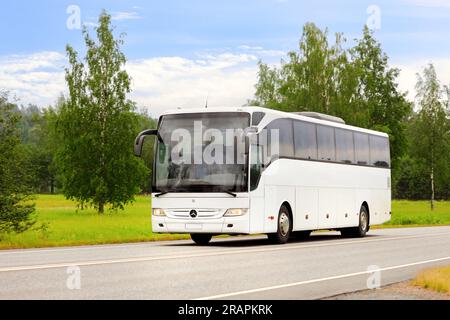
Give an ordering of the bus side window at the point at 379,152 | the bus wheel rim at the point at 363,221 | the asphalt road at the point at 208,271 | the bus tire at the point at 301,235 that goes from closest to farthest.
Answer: the asphalt road at the point at 208,271, the bus tire at the point at 301,235, the bus wheel rim at the point at 363,221, the bus side window at the point at 379,152

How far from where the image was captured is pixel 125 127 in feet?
Result: 176

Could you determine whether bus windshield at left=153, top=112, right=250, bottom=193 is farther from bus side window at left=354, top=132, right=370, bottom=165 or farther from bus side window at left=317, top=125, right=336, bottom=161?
bus side window at left=354, top=132, right=370, bottom=165

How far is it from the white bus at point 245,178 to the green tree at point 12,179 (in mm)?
4112

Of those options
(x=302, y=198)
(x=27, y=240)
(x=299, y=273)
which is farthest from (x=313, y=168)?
(x=299, y=273)

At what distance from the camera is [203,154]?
20.9m

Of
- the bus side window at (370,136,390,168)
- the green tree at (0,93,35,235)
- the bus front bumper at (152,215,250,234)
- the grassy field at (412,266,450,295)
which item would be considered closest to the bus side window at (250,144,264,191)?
the bus front bumper at (152,215,250,234)

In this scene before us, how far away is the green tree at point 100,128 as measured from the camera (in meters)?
53.6

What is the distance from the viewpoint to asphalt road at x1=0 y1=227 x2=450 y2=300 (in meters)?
10.9

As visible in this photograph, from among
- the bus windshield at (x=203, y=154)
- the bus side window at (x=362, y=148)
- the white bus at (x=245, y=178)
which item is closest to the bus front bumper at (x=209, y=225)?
the white bus at (x=245, y=178)

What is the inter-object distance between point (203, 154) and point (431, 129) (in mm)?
71490

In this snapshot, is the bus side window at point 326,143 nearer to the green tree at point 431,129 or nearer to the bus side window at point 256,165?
the bus side window at point 256,165

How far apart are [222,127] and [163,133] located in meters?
1.60

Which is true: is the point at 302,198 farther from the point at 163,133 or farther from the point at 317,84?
the point at 317,84

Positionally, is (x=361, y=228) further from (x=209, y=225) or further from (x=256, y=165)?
(x=209, y=225)
